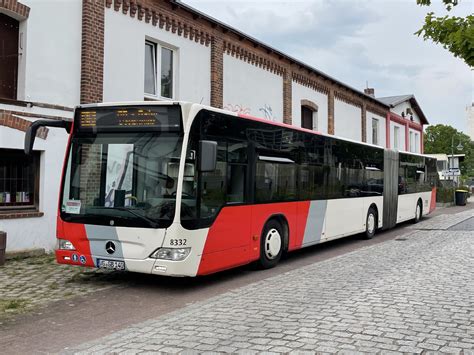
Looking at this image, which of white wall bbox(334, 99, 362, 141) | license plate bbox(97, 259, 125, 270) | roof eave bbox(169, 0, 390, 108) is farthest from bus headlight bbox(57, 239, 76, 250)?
white wall bbox(334, 99, 362, 141)

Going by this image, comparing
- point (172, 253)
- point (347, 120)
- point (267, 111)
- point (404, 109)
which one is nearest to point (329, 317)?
point (172, 253)

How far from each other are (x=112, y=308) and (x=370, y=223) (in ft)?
31.6

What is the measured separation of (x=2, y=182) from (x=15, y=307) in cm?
445

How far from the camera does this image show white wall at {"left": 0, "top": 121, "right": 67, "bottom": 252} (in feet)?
32.3

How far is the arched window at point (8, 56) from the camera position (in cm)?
1013

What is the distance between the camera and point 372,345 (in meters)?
4.79

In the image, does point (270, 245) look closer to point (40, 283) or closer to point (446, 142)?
point (40, 283)

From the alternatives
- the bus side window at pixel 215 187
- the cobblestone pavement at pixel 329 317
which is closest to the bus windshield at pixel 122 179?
the bus side window at pixel 215 187

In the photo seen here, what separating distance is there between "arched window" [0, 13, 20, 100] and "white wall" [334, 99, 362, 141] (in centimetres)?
1679

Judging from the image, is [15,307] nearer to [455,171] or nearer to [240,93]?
[240,93]

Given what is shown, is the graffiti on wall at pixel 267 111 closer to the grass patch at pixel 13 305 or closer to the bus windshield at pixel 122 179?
the bus windshield at pixel 122 179

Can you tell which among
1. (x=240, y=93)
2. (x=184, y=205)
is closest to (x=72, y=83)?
(x=184, y=205)

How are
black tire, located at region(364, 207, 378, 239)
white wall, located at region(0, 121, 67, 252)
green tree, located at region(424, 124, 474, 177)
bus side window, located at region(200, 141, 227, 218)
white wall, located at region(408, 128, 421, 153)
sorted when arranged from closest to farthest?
1. bus side window, located at region(200, 141, 227, 218)
2. white wall, located at region(0, 121, 67, 252)
3. black tire, located at region(364, 207, 378, 239)
4. white wall, located at region(408, 128, 421, 153)
5. green tree, located at region(424, 124, 474, 177)

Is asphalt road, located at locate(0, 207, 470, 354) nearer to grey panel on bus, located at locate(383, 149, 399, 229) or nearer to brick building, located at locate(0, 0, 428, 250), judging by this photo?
brick building, located at locate(0, 0, 428, 250)
